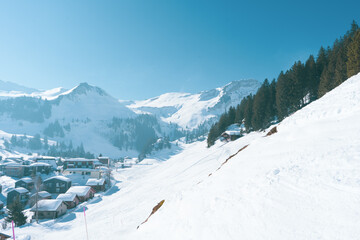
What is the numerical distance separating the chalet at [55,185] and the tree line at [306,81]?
63203 mm

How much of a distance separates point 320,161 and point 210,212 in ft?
20.0

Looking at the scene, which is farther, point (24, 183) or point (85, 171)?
point (85, 171)

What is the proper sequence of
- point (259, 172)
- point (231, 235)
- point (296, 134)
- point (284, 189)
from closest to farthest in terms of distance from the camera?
point (231, 235)
point (284, 189)
point (259, 172)
point (296, 134)

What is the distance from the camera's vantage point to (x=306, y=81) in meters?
43.5

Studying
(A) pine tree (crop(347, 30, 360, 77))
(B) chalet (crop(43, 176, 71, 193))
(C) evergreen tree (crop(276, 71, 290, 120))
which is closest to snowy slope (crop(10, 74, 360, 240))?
(A) pine tree (crop(347, 30, 360, 77))

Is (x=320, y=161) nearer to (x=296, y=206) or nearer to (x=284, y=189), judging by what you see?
(x=284, y=189)

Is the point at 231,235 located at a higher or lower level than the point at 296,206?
lower

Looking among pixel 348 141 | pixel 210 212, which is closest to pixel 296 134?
pixel 348 141

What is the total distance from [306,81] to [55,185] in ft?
261

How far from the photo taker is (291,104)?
142 feet

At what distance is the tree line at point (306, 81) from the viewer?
33.6 m

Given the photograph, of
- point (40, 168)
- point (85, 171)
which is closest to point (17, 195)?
point (85, 171)

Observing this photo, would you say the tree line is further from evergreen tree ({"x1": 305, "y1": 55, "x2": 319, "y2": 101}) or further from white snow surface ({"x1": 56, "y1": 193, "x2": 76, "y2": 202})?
white snow surface ({"x1": 56, "y1": 193, "x2": 76, "y2": 202})

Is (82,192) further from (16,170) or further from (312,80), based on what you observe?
(312,80)
